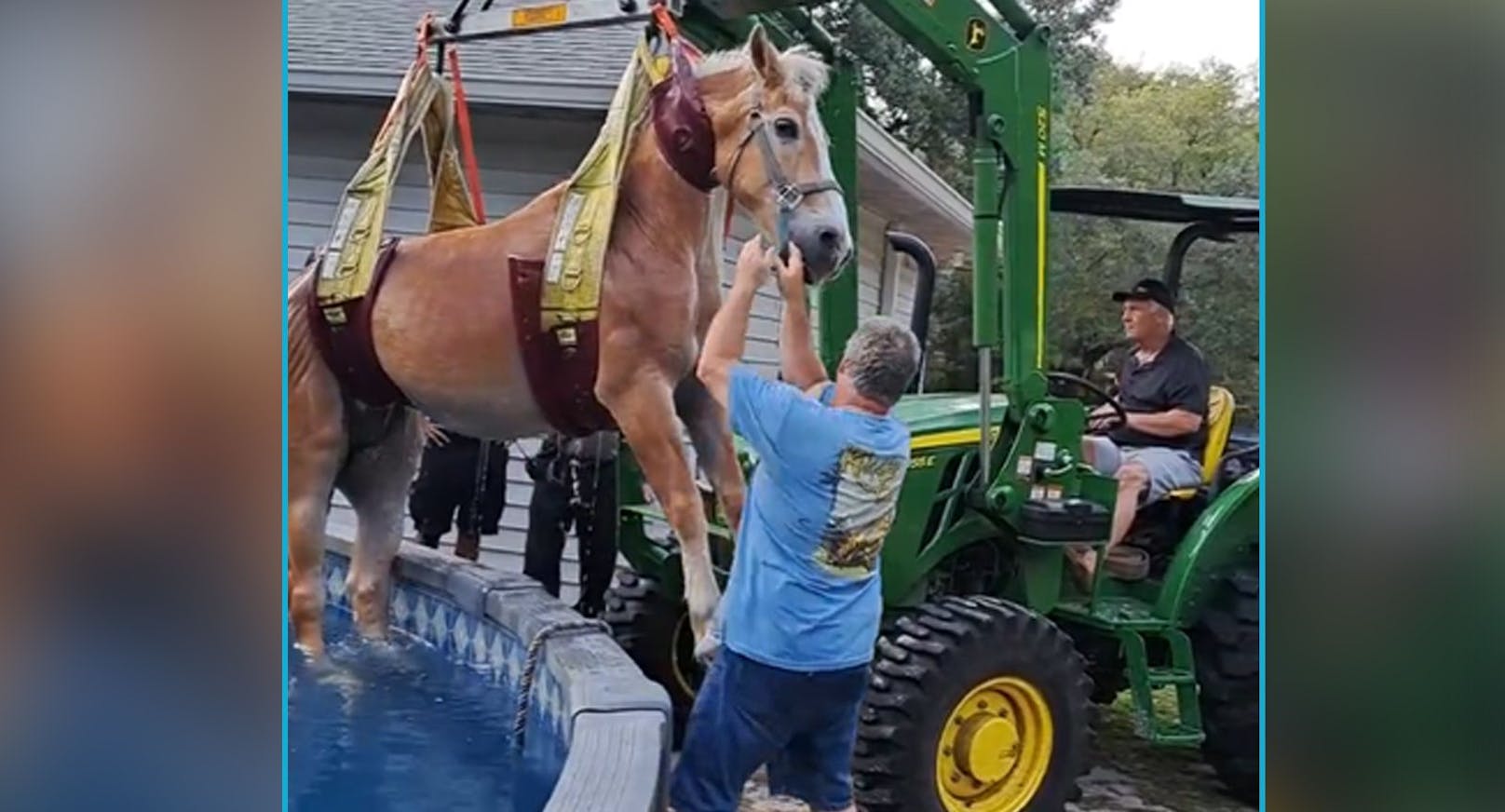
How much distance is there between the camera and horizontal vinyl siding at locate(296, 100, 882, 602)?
10.00 feet

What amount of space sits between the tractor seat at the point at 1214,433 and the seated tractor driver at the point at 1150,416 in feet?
0.04

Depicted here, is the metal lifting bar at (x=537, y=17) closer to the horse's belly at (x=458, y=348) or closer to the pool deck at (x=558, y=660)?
the horse's belly at (x=458, y=348)

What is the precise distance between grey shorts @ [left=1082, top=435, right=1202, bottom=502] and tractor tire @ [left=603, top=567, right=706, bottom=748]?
0.94m

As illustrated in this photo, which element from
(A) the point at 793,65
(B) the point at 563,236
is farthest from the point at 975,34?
(B) the point at 563,236

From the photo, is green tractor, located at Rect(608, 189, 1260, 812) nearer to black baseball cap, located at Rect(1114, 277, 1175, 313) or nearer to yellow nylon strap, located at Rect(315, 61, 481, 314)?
black baseball cap, located at Rect(1114, 277, 1175, 313)

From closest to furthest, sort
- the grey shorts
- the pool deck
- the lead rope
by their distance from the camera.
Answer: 1. the pool deck
2. the lead rope
3. the grey shorts

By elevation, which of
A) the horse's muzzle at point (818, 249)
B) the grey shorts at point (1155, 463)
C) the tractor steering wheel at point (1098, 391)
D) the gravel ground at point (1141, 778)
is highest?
the horse's muzzle at point (818, 249)

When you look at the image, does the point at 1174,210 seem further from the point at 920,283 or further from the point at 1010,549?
the point at 1010,549

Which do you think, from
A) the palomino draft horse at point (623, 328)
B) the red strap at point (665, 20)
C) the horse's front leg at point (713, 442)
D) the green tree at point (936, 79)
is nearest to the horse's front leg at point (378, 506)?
the palomino draft horse at point (623, 328)

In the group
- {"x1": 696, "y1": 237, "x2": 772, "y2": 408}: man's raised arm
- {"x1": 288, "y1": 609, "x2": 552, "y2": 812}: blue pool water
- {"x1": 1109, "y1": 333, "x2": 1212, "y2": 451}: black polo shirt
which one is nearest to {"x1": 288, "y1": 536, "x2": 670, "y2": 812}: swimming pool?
{"x1": 288, "y1": 609, "x2": 552, "y2": 812}: blue pool water

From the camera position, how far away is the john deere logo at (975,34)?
3.21 meters

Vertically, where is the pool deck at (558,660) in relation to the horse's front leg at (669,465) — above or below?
below

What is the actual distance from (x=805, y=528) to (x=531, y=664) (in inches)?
24.1
